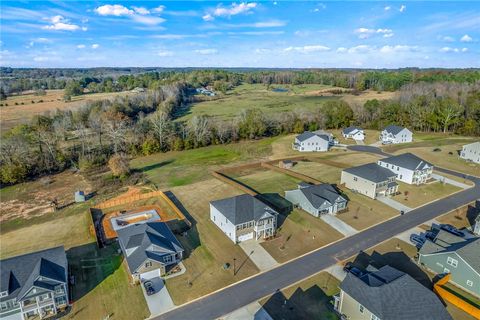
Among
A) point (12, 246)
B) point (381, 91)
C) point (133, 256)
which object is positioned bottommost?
point (12, 246)

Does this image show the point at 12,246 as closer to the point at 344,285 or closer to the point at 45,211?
the point at 45,211

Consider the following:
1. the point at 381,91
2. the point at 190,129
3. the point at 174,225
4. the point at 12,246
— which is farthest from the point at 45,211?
the point at 381,91

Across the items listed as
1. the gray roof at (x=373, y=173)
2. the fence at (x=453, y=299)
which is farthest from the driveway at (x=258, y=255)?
the gray roof at (x=373, y=173)

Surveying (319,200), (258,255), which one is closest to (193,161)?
(319,200)

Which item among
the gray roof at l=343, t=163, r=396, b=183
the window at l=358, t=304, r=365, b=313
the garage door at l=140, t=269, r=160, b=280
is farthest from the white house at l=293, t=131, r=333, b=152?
the window at l=358, t=304, r=365, b=313

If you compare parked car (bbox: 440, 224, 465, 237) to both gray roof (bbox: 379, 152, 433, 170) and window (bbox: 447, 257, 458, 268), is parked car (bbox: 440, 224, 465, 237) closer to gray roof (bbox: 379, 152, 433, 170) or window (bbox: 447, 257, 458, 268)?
window (bbox: 447, 257, 458, 268)

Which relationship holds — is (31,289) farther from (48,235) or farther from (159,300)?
(48,235)

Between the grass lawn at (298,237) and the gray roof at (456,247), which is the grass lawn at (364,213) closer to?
the grass lawn at (298,237)
